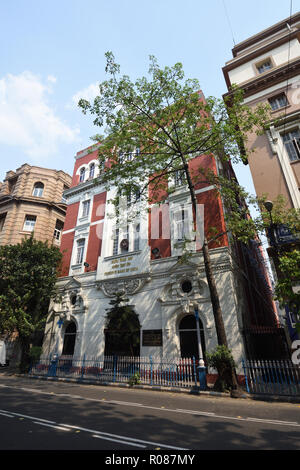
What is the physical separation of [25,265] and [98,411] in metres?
13.3

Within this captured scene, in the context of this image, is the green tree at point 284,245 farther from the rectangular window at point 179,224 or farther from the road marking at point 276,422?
the rectangular window at point 179,224

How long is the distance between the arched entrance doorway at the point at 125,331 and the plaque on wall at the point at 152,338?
492mm

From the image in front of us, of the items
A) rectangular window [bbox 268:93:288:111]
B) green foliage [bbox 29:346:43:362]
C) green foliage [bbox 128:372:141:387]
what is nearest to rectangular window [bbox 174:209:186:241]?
green foliage [bbox 128:372:141:387]

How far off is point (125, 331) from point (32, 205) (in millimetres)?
19908

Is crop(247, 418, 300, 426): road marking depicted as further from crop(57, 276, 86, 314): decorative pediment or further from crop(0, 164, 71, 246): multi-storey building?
crop(0, 164, 71, 246): multi-storey building

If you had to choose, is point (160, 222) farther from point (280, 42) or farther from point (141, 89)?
point (280, 42)

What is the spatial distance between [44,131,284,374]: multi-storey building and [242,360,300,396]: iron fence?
115cm

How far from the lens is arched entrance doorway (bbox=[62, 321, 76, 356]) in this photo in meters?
17.9

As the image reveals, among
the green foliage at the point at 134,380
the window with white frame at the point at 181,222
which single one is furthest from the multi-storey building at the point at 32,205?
the green foliage at the point at 134,380

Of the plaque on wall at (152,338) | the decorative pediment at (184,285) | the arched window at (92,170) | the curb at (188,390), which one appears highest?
the arched window at (92,170)

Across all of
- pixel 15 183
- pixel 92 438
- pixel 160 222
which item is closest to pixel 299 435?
pixel 92 438

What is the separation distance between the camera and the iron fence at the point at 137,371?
11641 millimetres
